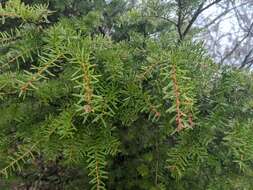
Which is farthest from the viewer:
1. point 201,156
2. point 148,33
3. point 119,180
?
point 148,33

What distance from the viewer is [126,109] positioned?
0.87 meters

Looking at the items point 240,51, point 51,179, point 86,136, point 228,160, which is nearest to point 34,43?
point 86,136

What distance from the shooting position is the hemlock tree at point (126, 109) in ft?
2.56

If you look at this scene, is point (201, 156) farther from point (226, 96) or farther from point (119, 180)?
point (119, 180)

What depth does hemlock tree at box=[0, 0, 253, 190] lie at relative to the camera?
0.78m

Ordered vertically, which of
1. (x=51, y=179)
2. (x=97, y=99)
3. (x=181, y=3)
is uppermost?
(x=181, y=3)

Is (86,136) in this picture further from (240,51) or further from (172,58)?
(240,51)

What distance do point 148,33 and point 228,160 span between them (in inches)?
24.3

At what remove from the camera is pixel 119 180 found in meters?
1.13

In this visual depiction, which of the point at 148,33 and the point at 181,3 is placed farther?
the point at 148,33

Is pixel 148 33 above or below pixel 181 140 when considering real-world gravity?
above

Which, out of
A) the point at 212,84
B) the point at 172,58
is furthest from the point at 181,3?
the point at 172,58

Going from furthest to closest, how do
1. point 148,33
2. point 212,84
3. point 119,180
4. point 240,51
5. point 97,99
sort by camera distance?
point 240,51 → point 148,33 → point 119,180 → point 212,84 → point 97,99

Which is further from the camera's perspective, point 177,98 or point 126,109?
point 126,109
